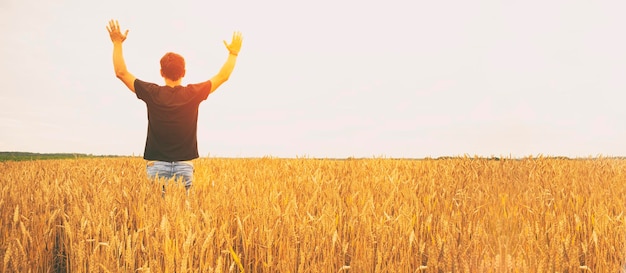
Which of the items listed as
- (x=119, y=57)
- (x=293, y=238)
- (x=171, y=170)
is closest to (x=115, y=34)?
(x=119, y=57)

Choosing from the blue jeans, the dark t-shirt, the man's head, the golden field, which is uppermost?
the man's head

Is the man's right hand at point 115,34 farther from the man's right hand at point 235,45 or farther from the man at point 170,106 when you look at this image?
the man's right hand at point 235,45

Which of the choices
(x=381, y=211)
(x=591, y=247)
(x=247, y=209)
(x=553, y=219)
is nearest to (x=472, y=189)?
(x=553, y=219)

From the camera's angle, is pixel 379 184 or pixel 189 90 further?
pixel 379 184

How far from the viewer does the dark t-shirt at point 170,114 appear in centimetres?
436

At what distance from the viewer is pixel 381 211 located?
3.38 meters

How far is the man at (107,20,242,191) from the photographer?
171 inches

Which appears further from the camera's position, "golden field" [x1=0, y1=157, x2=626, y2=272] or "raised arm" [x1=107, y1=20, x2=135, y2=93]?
"raised arm" [x1=107, y1=20, x2=135, y2=93]

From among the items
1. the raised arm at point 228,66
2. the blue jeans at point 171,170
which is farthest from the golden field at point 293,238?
the raised arm at point 228,66

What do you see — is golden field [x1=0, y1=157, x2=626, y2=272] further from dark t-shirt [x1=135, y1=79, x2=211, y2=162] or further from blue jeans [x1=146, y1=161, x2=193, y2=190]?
dark t-shirt [x1=135, y1=79, x2=211, y2=162]

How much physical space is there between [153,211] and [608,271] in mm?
2652

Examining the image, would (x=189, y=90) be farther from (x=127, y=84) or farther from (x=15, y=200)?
(x=15, y=200)

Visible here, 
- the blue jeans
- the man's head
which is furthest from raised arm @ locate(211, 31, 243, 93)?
the blue jeans

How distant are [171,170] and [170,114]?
53 centimetres
